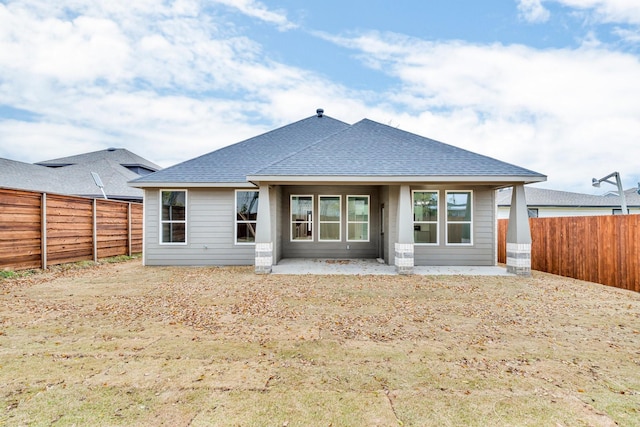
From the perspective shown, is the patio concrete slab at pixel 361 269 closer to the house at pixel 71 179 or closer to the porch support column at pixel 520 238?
the porch support column at pixel 520 238

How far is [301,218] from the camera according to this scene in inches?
467

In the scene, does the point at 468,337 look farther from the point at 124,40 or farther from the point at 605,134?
the point at 605,134

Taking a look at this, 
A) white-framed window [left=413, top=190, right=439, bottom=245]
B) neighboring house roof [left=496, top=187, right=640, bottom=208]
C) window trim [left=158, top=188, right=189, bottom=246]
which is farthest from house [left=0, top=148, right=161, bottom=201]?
neighboring house roof [left=496, top=187, right=640, bottom=208]

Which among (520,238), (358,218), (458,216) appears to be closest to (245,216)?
(358,218)

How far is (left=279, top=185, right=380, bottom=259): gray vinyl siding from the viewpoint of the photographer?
11805 mm

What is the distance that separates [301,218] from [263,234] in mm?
2880

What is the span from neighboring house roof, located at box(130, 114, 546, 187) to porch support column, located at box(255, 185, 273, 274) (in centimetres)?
64

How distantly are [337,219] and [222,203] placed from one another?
401cm

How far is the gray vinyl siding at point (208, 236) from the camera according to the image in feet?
35.8

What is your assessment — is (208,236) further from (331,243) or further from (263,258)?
(331,243)

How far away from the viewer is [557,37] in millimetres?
13109

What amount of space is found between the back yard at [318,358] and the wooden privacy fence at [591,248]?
0.94m

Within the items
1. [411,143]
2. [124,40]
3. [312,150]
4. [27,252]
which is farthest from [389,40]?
[27,252]

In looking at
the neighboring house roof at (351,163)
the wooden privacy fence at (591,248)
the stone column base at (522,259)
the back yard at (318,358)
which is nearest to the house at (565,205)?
the wooden privacy fence at (591,248)
